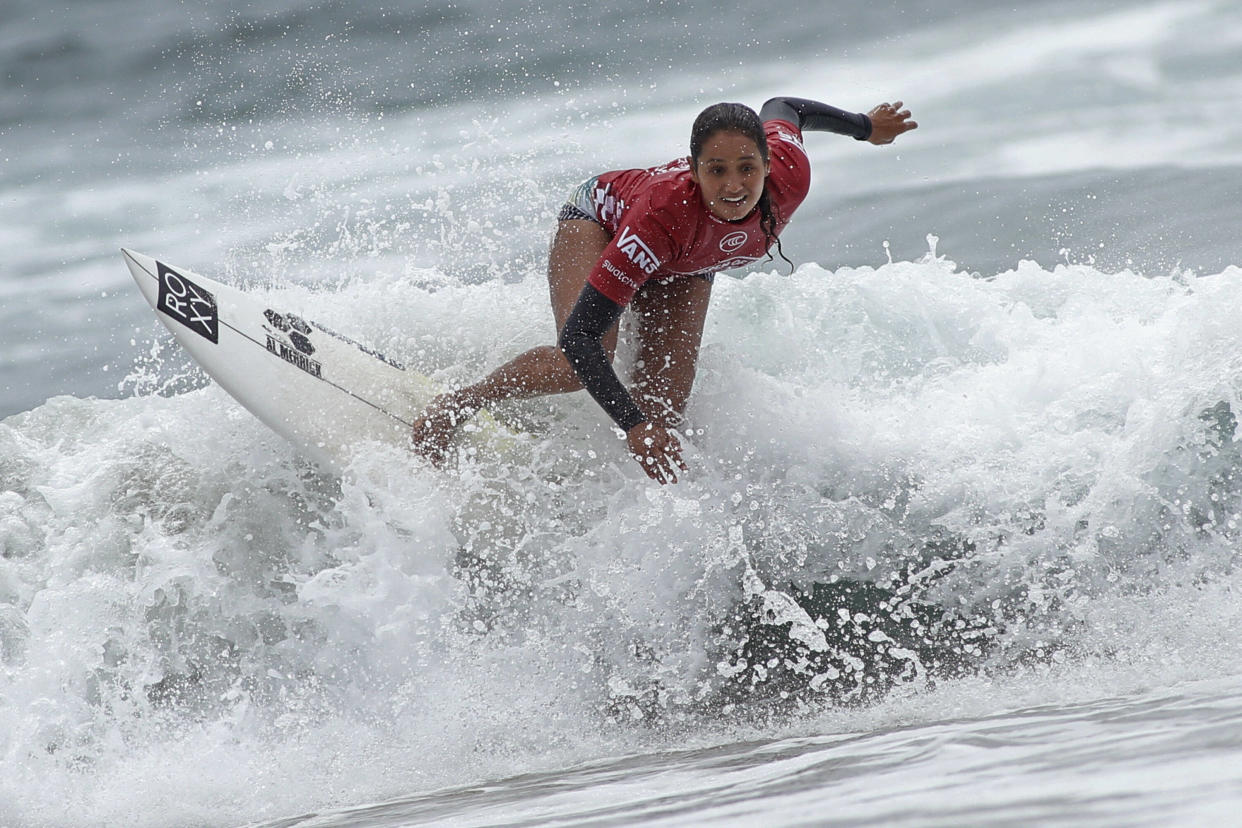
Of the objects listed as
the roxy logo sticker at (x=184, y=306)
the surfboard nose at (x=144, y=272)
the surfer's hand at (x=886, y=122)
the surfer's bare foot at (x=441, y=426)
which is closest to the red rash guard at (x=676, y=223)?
the surfer's hand at (x=886, y=122)

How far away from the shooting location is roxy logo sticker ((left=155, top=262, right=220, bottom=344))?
4.16 m

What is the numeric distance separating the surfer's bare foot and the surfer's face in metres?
1.32

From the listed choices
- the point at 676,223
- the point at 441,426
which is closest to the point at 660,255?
the point at 676,223

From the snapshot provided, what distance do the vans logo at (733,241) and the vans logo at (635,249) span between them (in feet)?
0.94

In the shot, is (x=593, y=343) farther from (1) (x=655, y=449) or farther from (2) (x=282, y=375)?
(2) (x=282, y=375)

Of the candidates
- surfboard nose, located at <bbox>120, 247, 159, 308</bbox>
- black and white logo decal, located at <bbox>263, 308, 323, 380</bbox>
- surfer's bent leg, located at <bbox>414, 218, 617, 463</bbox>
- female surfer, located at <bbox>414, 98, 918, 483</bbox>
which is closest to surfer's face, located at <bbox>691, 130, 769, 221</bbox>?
female surfer, located at <bbox>414, 98, 918, 483</bbox>

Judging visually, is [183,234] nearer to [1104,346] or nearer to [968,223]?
[968,223]

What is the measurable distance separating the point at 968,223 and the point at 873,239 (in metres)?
0.62

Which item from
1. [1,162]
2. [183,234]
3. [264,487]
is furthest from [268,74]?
[264,487]

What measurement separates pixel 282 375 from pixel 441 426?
0.68 metres

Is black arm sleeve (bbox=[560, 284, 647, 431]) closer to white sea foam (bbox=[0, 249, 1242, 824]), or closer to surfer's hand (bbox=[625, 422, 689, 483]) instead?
surfer's hand (bbox=[625, 422, 689, 483])

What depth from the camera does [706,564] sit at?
340 cm

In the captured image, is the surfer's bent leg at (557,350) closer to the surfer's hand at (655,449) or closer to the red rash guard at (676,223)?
the red rash guard at (676,223)

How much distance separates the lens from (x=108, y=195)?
8336 millimetres
